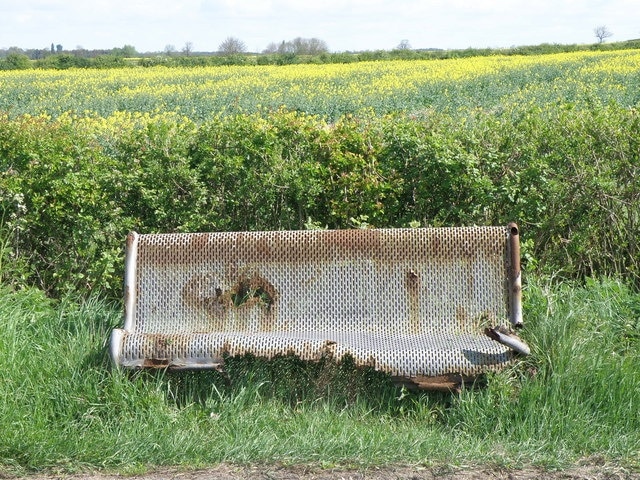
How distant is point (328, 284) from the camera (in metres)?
4.64

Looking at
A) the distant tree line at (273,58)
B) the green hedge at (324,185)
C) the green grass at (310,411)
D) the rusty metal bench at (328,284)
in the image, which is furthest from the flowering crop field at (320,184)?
the distant tree line at (273,58)

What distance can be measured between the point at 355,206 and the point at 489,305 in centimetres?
131

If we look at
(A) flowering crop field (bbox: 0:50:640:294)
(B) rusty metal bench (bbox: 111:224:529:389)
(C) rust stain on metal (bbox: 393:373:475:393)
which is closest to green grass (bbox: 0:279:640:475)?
(C) rust stain on metal (bbox: 393:373:475:393)

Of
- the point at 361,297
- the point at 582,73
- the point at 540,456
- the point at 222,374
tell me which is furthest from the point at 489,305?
the point at 582,73

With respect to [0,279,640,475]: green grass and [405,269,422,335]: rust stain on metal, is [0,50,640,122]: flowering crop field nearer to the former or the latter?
[405,269,422,335]: rust stain on metal

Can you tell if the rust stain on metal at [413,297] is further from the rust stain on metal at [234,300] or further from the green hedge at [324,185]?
the green hedge at [324,185]

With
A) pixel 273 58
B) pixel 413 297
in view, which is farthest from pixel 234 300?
pixel 273 58

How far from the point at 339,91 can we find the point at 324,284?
19.9 m

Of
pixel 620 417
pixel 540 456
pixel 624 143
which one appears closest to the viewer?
pixel 540 456

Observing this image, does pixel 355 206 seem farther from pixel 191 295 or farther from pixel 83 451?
pixel 83 451

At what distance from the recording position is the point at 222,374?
13.7 feet

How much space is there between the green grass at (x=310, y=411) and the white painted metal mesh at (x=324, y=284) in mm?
322

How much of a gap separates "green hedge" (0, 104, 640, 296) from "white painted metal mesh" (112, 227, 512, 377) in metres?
0.76

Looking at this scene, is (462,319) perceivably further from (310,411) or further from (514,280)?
(310,411)
